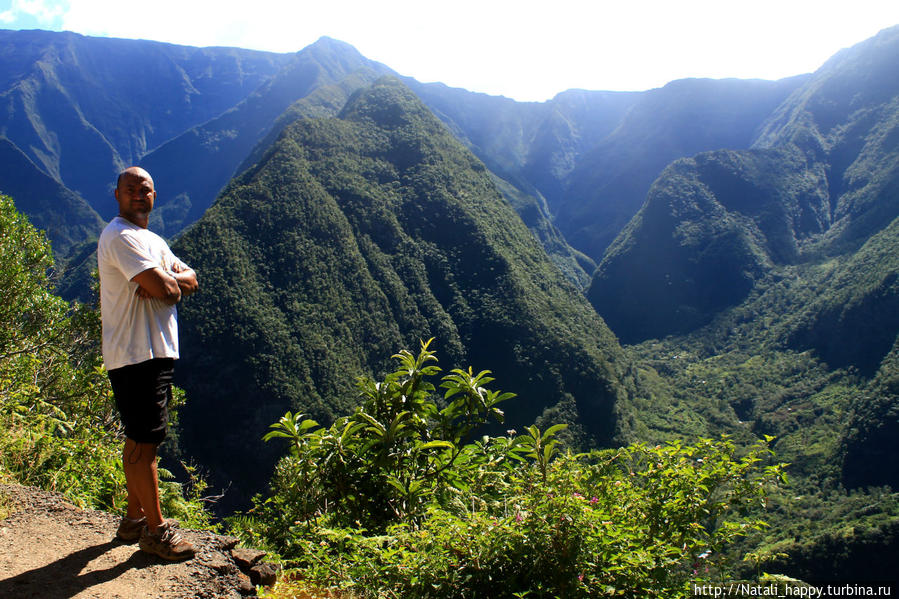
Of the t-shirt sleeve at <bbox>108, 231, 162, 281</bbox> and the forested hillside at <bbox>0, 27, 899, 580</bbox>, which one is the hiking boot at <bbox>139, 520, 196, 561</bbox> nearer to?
the forested hillside at <bbox>0, 27, 899, 580</bbox>

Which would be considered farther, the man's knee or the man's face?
the man's face

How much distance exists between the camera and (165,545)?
3100 mm

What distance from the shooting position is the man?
3.04 m

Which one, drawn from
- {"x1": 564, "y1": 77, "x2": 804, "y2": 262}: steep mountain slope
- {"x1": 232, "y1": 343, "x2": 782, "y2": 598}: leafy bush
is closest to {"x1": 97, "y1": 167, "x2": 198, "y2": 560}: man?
{"x1": 232, "y1": 343, "x2": 782, "y2": 598}: leafy bush

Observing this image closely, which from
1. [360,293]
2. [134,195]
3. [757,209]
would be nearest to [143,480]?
[134,195]

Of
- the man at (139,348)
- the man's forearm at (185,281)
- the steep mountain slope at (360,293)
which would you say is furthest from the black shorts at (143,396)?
the steep mountain slope at (360,293)

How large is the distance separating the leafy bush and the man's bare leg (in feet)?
2.87

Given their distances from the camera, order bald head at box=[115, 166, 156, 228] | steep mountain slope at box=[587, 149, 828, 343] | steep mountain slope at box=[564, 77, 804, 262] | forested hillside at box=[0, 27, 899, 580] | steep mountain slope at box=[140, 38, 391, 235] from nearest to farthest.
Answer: bald head at box=[115, 166, 156, 228], forested hillside at box=[0, 27, 899, 580], steep mountain slope at box=[587, 149, 828, 343], steep mountain slope at box=[140, 38, 391, 235], steep mountain slope at box=[564, 77, 804, 262]

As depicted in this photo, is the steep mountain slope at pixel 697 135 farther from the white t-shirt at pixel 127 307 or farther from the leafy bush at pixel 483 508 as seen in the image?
the white t-shirt at pixel 127 307

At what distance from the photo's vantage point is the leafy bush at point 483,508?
2.51m

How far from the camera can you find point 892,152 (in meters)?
121

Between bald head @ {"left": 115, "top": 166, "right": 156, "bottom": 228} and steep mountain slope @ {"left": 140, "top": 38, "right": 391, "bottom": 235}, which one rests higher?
steep mountain slope @ {"left": 140, "top": 38, "right": 391, "bottom": 235}

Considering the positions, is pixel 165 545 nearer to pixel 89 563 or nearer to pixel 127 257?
pixel 89 563

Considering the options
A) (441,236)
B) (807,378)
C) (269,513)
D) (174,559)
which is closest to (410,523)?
(174,559)
